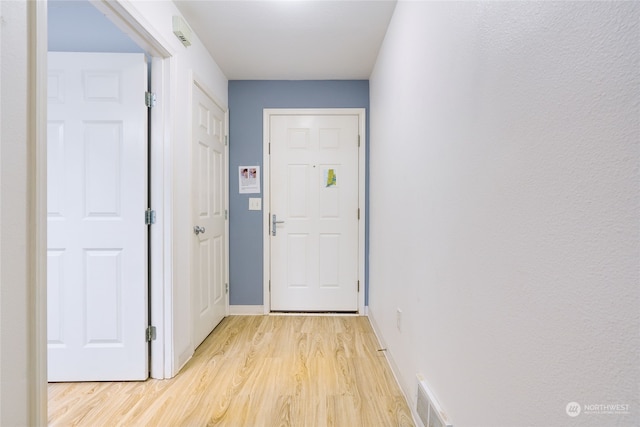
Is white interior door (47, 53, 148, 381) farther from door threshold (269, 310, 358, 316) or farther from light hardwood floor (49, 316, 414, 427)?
door threshold (269, 310, 358, 316)

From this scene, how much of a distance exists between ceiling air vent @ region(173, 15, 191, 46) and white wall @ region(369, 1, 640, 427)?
148cm

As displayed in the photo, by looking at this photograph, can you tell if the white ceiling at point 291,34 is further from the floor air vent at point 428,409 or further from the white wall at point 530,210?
the floor air vent at point 428,409

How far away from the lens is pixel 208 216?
2609mm

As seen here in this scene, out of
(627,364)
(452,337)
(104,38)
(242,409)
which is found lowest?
(242,409)

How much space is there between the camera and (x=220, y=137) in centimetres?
293

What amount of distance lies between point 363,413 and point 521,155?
1.48 metres

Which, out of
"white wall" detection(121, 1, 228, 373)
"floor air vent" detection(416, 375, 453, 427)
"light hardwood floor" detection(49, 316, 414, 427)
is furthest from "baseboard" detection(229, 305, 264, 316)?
"floor air vent" detection(416, 375, 453, 427)

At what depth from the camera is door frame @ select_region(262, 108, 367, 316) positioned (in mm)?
3154

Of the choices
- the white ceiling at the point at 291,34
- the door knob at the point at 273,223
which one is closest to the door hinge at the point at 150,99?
the white ceiling at the point at 291,34

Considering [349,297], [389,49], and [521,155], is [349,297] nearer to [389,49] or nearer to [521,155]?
[389,49]

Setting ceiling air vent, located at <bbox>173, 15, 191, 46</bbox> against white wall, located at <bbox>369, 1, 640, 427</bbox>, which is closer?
white wall, located at <bbox>369, 1, 640, 427</bbox>

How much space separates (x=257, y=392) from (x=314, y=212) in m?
1.78

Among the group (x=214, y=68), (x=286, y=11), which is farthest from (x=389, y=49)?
(x=214, y=68)

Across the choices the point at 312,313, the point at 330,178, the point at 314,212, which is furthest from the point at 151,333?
the point at 330,178
